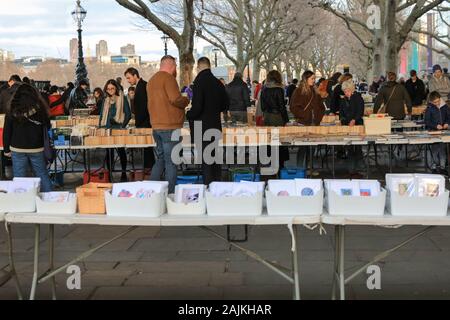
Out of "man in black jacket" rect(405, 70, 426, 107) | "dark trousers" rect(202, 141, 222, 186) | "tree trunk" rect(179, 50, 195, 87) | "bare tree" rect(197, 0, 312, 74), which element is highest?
"bare tree" rect(197, 0, 312, 74)

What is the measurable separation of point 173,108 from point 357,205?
4.35 metres

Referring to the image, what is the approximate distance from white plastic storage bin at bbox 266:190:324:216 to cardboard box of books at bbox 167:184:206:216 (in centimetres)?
48

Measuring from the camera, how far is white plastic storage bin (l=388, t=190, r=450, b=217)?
13.8 ft

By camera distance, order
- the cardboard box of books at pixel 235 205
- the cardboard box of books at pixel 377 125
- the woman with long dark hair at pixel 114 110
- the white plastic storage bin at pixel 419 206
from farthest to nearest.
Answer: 1. the woman with long dark hair at pixel 114 110
2. the cardboard box of books at pixel 377 125
3. the cardboard box of books at pixel 235 205
4. the white plastic storage bin at pixel 419 206

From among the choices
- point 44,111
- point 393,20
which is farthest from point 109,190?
point 393,20

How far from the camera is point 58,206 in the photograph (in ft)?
14.8

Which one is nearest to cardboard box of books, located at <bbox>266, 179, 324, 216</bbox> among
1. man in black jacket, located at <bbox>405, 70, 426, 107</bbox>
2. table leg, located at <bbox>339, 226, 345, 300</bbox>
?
table leg, located at <bbox>339, 226, 345, 300</bbox>

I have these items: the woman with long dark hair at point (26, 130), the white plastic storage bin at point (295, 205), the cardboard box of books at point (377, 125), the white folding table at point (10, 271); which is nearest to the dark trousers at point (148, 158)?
the woman with long dark hair at point (26, 130)

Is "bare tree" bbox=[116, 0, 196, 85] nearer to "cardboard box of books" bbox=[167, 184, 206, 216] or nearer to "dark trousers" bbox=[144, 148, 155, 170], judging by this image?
"dark trousers" bbox=[144, 148, 155, 170]

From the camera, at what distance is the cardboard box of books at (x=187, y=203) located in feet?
14.5

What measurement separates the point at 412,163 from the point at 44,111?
7988mm

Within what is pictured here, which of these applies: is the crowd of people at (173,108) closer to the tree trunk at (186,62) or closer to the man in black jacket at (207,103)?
the man in black jacket at (207,103)

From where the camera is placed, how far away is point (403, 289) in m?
5.09

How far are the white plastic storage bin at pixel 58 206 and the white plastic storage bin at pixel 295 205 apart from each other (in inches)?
55.3
